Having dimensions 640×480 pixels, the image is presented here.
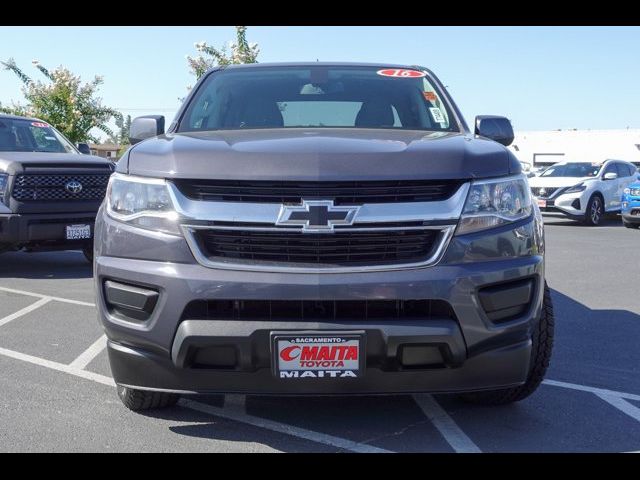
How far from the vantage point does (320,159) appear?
3.36 meters

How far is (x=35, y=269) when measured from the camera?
32.3 feet

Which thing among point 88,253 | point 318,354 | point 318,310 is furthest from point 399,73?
point 88,253

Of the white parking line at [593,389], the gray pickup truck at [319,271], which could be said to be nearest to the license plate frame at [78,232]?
the gray pickup truck at [319,271]

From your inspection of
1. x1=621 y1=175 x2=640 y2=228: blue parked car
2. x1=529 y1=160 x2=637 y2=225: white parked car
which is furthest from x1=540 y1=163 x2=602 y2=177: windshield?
x1=621 y1=175 x2=640 y2=228: blue parked car

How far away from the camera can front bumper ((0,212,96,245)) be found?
8.87 metres

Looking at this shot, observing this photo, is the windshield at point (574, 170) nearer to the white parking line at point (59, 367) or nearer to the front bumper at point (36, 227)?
the front bumper at point (36, 227)

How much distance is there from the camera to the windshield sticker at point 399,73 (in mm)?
5250

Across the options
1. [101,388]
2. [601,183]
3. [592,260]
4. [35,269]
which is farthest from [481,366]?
[601,183]

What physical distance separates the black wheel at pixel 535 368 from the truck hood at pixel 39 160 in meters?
6.51

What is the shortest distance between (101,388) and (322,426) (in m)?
1.41

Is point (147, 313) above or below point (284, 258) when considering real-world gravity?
below

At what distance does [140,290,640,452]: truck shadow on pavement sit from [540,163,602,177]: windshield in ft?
50.9

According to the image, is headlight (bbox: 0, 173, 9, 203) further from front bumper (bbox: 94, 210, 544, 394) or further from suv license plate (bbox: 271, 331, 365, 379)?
suv license plate (bbox: 271, 331, 365, 379)
